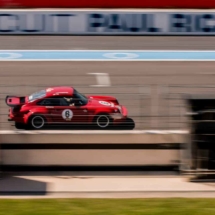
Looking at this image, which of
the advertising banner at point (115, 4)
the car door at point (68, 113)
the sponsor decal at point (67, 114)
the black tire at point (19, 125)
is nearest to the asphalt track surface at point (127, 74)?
the black tire at point (19, 125)

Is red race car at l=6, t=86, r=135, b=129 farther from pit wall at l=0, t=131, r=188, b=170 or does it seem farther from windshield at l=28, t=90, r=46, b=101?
pit wall at l=0, t=131, r=188, b=170

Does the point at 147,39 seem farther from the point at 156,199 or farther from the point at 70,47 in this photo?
the point at 156,199

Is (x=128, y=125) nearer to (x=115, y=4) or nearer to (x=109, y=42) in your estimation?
(x=109, y=42)

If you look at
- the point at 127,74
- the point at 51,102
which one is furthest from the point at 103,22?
the point at 51,102

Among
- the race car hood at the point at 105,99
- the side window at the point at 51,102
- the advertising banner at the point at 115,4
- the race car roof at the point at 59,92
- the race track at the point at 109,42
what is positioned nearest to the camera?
the side window at the point at 51,102

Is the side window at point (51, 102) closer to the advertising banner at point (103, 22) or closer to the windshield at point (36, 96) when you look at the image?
the windshield at point (36, 96)

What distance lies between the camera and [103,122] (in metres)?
8.85

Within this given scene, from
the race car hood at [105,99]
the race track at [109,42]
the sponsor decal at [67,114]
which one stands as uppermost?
the race track at [109,42]

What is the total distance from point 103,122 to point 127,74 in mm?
9028

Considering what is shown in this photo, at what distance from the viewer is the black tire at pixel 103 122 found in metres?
8.77

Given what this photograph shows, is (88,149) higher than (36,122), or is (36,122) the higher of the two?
(36,122)

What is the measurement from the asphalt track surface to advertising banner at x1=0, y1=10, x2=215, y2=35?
0.56 meters

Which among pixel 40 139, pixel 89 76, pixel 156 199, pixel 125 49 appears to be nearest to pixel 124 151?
pixel 40 139

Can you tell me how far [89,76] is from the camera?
57.2 ft
